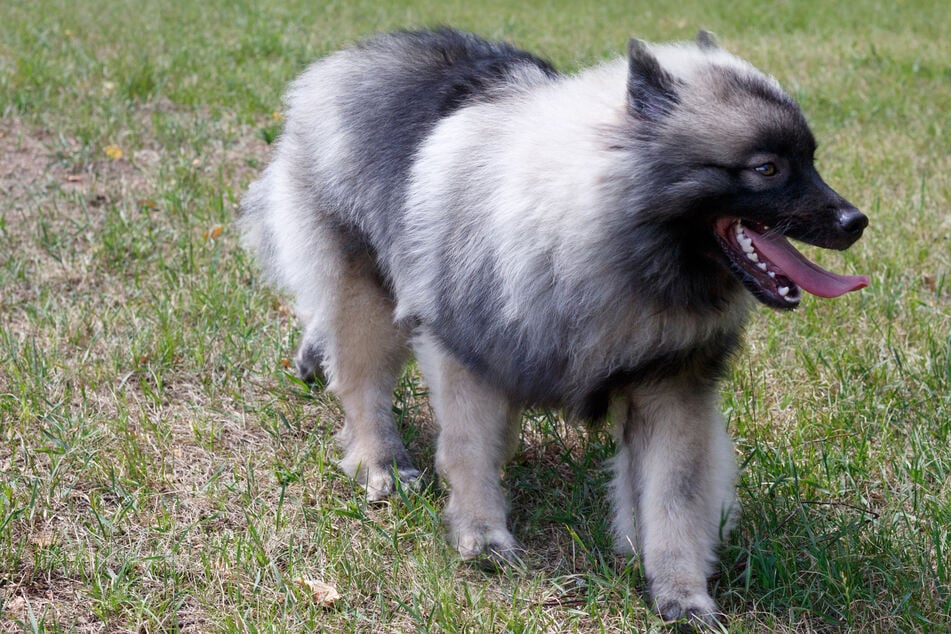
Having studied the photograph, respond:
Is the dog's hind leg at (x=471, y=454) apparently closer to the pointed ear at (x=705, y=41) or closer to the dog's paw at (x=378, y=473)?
the dog's paw at (x=378, y=473)

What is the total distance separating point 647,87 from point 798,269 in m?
0.59

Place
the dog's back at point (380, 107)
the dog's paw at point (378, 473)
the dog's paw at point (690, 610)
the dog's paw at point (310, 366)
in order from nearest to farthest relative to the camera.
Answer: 1. the dog's paw at point (690, 610)
2. the dog's back at point (380, 107)
3. the dog's paw at point (378, 473)
4. the dog's paw at point (310, 366)

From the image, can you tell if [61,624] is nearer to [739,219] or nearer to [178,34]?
[739,219]

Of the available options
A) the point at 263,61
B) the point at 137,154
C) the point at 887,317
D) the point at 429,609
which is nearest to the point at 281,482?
the point at 429,609

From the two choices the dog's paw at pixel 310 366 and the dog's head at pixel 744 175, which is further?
the dog's paw at pixel 310 366

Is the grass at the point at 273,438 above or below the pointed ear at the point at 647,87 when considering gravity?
below

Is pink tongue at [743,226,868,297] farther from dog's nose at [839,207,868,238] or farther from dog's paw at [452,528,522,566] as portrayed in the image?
dog's paw at [452,528,522,566]

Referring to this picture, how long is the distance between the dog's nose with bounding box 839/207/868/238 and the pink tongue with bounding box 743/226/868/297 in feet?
0.47

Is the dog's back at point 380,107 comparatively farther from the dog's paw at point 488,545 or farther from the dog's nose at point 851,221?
the dog's nose at point 851,221

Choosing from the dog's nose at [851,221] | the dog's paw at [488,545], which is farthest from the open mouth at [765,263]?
the dog's paw at [488,545]

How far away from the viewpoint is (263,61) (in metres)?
7.45

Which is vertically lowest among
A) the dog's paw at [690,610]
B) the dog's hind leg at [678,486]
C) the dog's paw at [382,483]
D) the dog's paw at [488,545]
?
the dog's paw at [382,483]

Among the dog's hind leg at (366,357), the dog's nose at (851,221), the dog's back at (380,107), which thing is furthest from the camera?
the dog's hind leg at (366,357)

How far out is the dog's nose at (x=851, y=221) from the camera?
238 centimetres
